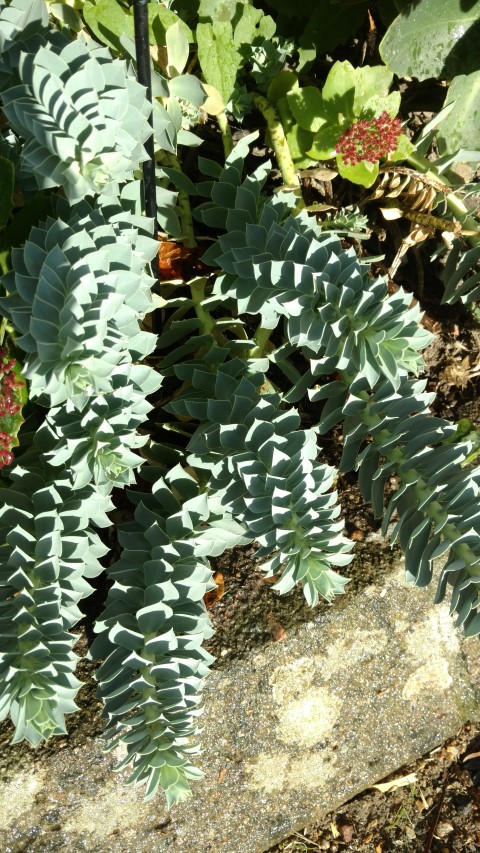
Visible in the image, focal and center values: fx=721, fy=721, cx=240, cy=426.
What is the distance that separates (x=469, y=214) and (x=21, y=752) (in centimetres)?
151

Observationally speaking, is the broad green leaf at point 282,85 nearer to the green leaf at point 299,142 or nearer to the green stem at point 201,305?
the green leaf at point 299,142

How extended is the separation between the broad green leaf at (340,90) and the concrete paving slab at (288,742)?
1089mm

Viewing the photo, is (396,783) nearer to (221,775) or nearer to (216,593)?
(221,775)

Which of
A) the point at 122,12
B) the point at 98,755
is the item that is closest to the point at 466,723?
the point at 98,755

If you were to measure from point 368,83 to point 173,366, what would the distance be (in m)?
Result: 0.80

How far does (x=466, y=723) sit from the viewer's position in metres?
1.91

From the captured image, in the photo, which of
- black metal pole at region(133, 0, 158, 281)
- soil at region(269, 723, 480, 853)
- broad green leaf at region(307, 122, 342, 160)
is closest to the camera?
black metal pole at region(133, 0, 158, 281)

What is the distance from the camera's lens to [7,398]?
49.0 inches

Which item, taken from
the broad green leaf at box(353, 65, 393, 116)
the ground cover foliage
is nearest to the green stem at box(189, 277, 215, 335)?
the ground cover foliage

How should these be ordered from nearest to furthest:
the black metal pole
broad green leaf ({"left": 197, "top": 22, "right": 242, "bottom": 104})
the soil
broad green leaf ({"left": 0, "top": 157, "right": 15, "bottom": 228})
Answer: the black metal pole
broad green leaf ({"left": 0, "top": 157, "right": 15, "bottom": 228})
broad green leaf ({"left": 197, "top": 22, "right": 242, "bottom": 104})
the soil

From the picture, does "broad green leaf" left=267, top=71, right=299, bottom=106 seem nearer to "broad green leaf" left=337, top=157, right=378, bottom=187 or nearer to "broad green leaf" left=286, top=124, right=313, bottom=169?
"broad green leaf" left=286, top=124, right=313, bottom=169

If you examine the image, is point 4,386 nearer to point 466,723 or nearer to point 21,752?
point 21,752

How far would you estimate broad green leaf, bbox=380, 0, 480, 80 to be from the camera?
1.56 meters

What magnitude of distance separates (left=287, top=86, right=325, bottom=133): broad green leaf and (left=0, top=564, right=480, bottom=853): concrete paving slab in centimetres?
107
